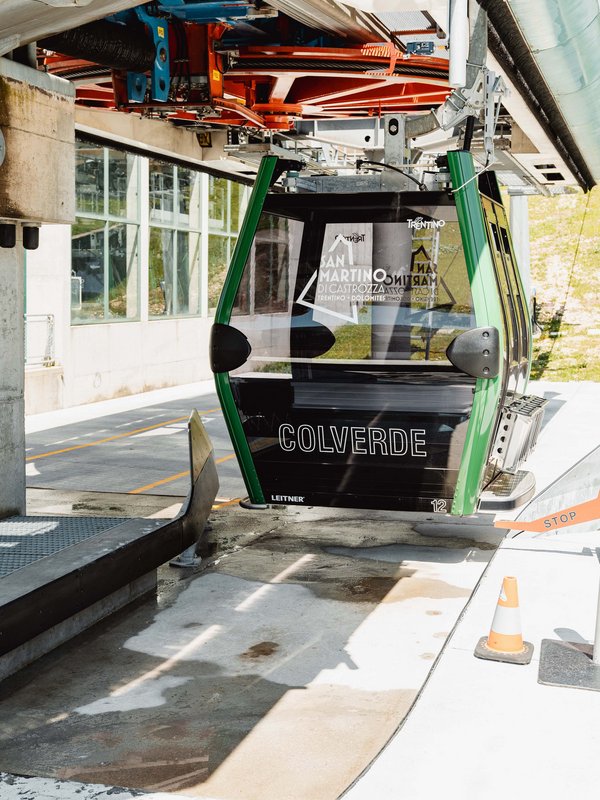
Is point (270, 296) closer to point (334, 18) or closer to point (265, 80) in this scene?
point (334, 18)

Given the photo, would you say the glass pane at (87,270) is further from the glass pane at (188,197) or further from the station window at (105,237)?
the glass pane at (188,197)

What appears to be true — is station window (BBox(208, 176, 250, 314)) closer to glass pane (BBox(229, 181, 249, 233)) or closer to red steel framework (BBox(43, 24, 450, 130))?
glass pane (BBox(229, 181, 249, 233))

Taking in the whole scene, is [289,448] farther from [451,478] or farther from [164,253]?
[164,253]

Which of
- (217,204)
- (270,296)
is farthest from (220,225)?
(270,296)

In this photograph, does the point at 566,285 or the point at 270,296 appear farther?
the point at 566,285

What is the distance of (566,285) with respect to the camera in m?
31.0

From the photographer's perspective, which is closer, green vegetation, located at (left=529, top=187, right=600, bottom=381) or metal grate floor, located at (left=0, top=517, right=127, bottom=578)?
metal grate floor, located at (left=0, top=517, right=127, bottom=578)

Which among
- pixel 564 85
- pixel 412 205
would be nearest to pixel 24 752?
pixel 412 205

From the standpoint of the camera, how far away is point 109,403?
17.8m

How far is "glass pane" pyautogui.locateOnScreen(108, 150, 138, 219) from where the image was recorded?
18.6 m

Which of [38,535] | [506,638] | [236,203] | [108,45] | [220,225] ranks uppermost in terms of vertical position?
[236,203]

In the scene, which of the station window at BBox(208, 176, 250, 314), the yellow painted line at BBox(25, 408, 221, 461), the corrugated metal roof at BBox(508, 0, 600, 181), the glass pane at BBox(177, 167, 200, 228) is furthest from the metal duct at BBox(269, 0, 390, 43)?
the station window at BBox(208, 176, 250, 314)

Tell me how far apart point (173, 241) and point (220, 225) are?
2909 millimetres

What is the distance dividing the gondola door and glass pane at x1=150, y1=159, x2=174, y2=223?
45.1ft
